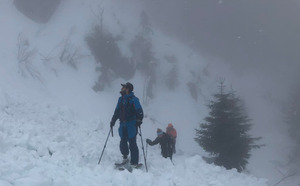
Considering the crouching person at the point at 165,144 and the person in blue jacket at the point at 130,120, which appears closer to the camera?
the person in blue jacket at the point at 130,120

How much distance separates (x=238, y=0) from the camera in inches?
2152

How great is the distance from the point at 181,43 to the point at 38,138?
141ft

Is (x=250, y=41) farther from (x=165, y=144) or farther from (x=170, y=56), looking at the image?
(x=165, y=144)

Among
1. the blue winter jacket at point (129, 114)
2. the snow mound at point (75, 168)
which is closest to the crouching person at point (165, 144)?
the snow mound at point (75, 168)

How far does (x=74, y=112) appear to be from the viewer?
19219mm

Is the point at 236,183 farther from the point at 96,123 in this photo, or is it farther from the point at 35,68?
the point at 35,68

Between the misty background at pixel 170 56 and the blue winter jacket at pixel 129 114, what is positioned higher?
the misty background at pixel 170 56

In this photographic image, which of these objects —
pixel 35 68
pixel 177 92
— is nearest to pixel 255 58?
pixel 177 92

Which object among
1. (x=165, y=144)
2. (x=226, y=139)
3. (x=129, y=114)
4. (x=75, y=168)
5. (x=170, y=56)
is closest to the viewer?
(x=75, y=168)

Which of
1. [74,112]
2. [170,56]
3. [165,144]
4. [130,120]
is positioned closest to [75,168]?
[130,120]

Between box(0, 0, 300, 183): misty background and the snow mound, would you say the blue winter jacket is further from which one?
box(0, 0, 300, 183): misty background

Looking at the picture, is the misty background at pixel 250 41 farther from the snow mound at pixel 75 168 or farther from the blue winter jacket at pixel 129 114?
the blue winter jacket at pixel 129 114

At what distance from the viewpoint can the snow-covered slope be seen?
Answer: 5.95 metres

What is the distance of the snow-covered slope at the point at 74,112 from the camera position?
234 inches
